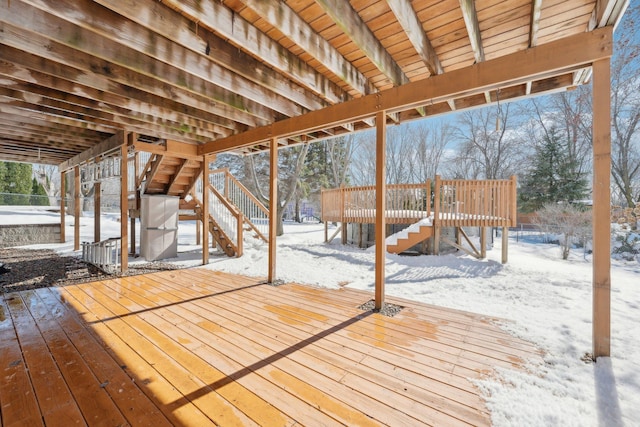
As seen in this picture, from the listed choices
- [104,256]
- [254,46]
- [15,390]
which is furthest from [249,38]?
[104,256]

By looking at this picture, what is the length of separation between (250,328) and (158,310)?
1294mm

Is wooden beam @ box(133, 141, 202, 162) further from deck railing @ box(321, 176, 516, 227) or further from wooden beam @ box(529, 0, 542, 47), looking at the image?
wooden beam @ box(529, 0, 542, 47)

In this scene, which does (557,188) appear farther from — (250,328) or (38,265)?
(38,265)

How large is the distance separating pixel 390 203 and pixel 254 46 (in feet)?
21.9

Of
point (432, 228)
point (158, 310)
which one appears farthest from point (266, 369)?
point (432, 228)

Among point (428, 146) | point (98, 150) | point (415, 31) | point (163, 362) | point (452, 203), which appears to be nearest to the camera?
point (163, 362)

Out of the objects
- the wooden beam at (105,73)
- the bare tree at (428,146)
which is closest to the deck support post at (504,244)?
the wooden beam at (105,73)

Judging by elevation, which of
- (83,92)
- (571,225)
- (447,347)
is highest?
(83,92)

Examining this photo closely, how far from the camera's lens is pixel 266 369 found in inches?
82.1

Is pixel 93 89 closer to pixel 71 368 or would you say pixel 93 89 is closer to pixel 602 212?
pixel 71 368

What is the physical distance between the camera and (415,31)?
229 centimetres

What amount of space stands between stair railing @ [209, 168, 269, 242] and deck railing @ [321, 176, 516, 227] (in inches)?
113

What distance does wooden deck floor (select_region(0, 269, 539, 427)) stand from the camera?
1.62 m

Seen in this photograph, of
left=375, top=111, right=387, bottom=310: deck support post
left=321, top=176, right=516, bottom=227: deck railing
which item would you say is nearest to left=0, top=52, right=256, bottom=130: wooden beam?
left=375, top=111, right=387, bottom=310: deck support post
